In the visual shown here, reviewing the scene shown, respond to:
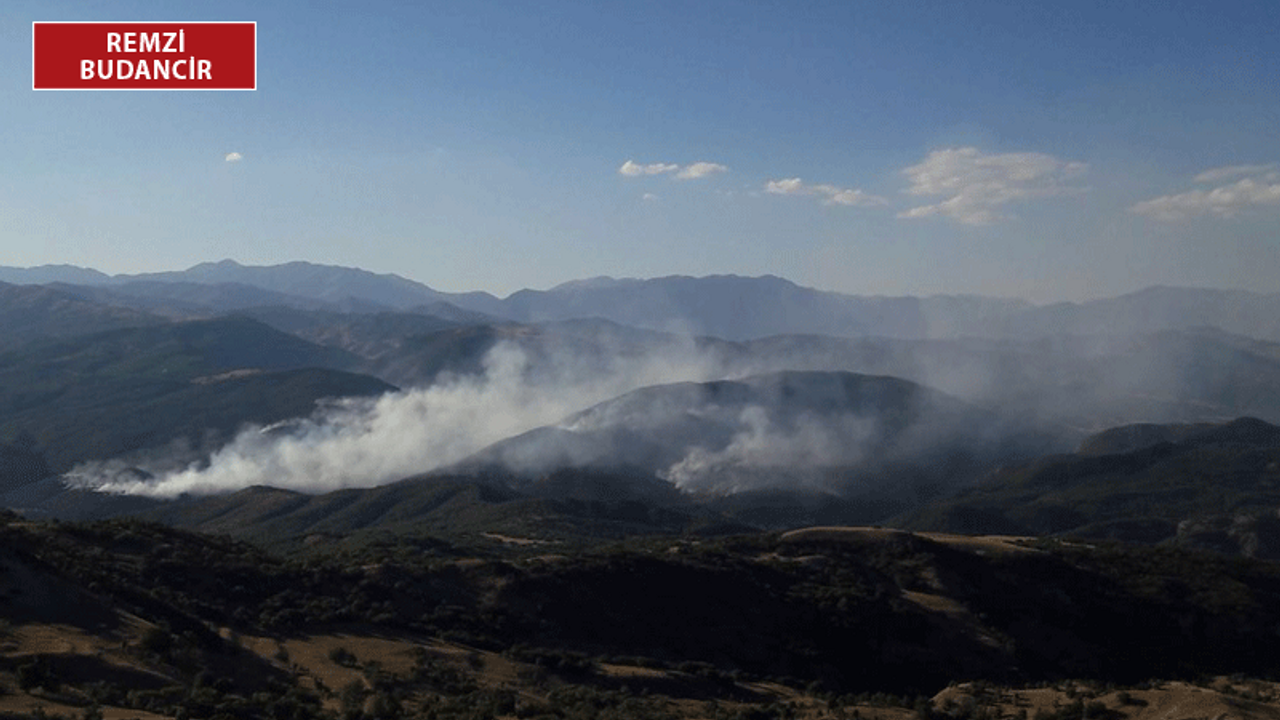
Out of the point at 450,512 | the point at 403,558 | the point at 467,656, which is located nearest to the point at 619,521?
the point at 450,512

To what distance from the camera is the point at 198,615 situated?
5994 cm

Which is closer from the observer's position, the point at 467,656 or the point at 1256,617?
the point at 467,656

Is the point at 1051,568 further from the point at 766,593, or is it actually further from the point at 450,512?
the point at 450,512

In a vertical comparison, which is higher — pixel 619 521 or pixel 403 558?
pixel 403 558

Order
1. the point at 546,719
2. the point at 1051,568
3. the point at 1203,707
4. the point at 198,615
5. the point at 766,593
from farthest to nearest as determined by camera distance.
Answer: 1. the point at 1051,568
2. the point at 766,593
3. the point at 198,615
4. the point at 1203,707
5. the point at 546,719

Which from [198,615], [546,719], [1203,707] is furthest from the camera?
[198,615]

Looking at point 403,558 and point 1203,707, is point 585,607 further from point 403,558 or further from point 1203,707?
point 1203,707

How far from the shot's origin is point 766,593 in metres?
85.0

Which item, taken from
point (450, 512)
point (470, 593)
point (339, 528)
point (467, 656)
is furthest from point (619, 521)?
point (467, 656)

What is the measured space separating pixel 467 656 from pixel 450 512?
140372 mm

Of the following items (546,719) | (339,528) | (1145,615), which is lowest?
(339,528)

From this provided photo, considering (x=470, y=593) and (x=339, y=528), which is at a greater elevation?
(x=470, y=593)

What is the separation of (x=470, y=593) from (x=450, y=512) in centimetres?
12399

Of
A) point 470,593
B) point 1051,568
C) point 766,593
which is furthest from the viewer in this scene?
point 1051,568
